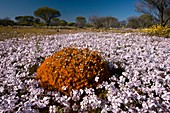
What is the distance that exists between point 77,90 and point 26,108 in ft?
5.49

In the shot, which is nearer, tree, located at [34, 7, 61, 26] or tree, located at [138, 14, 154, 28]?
tree, located at [138, 14, 154, 28]

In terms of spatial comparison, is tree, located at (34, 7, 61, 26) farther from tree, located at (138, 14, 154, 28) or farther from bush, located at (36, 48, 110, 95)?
bush, located at (36, 48, 110, 95)

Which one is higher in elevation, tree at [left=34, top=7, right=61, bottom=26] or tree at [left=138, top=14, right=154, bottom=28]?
tree at [left=34, top=7, right=61, bottom=26]

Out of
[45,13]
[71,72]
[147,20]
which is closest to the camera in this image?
[71,72]

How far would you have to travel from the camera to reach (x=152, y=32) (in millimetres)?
20297

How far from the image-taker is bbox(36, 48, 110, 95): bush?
5.49 meters

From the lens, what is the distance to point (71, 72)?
18.4 ft

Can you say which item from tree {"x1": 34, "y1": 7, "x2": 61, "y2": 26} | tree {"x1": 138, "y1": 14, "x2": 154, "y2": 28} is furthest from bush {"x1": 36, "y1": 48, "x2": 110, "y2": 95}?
tree {"x1": 34, "y1": 7, "x2": 61, "y2": 26}

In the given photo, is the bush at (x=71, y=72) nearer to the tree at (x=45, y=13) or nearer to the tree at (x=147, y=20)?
the tree at (x=147, y=20)

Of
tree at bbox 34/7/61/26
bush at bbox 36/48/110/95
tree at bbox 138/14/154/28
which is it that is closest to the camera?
bush at bbox 36/48/110/95

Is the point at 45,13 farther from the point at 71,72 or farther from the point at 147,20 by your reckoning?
the point at 71,72

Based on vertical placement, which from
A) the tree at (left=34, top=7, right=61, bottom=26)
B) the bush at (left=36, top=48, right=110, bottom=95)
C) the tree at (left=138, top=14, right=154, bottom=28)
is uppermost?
the tree at (left=34, top=7, right=61, bottom=26)

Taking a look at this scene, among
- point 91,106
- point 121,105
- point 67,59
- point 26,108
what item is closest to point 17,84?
point 67,59

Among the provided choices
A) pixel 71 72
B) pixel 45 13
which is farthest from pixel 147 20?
pixel 45 13
